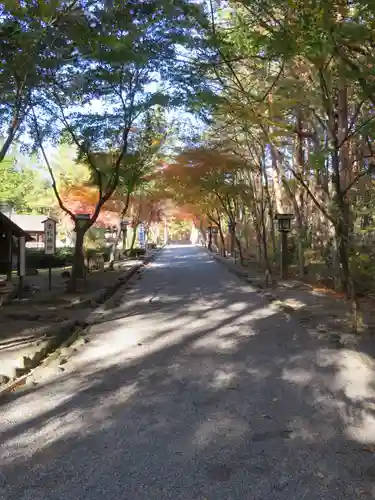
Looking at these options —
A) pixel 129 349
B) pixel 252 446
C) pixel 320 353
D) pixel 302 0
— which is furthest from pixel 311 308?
pixel 252 446

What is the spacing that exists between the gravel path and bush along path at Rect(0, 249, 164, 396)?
0.91 ft

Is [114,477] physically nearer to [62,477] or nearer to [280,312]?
[62,477]

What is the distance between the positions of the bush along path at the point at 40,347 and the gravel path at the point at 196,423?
28 cm

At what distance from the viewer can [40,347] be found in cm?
750

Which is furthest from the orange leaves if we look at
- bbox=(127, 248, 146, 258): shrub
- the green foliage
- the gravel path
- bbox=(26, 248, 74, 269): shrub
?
the gravel path

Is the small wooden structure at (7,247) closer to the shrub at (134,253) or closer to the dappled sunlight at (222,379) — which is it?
the dappled sunlight at (222,379)

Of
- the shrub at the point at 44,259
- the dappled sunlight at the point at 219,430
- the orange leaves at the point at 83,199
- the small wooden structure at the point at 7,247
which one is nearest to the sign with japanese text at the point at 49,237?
the small wooden structure at the point at 7,247

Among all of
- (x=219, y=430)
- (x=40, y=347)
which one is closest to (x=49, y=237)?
(x=40, y=347)

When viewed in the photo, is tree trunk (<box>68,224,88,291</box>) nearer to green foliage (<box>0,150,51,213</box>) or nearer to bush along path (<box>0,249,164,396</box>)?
bush along path (<box>0,249,164,396</box>)

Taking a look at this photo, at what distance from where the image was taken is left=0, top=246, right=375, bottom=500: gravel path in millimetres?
3342

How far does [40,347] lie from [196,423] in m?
3.79

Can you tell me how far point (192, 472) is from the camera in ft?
11.5

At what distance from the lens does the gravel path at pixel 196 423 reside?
3342mm

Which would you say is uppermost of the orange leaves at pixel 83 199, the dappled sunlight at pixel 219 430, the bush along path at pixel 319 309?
the orange leaves at pixel 83 199
